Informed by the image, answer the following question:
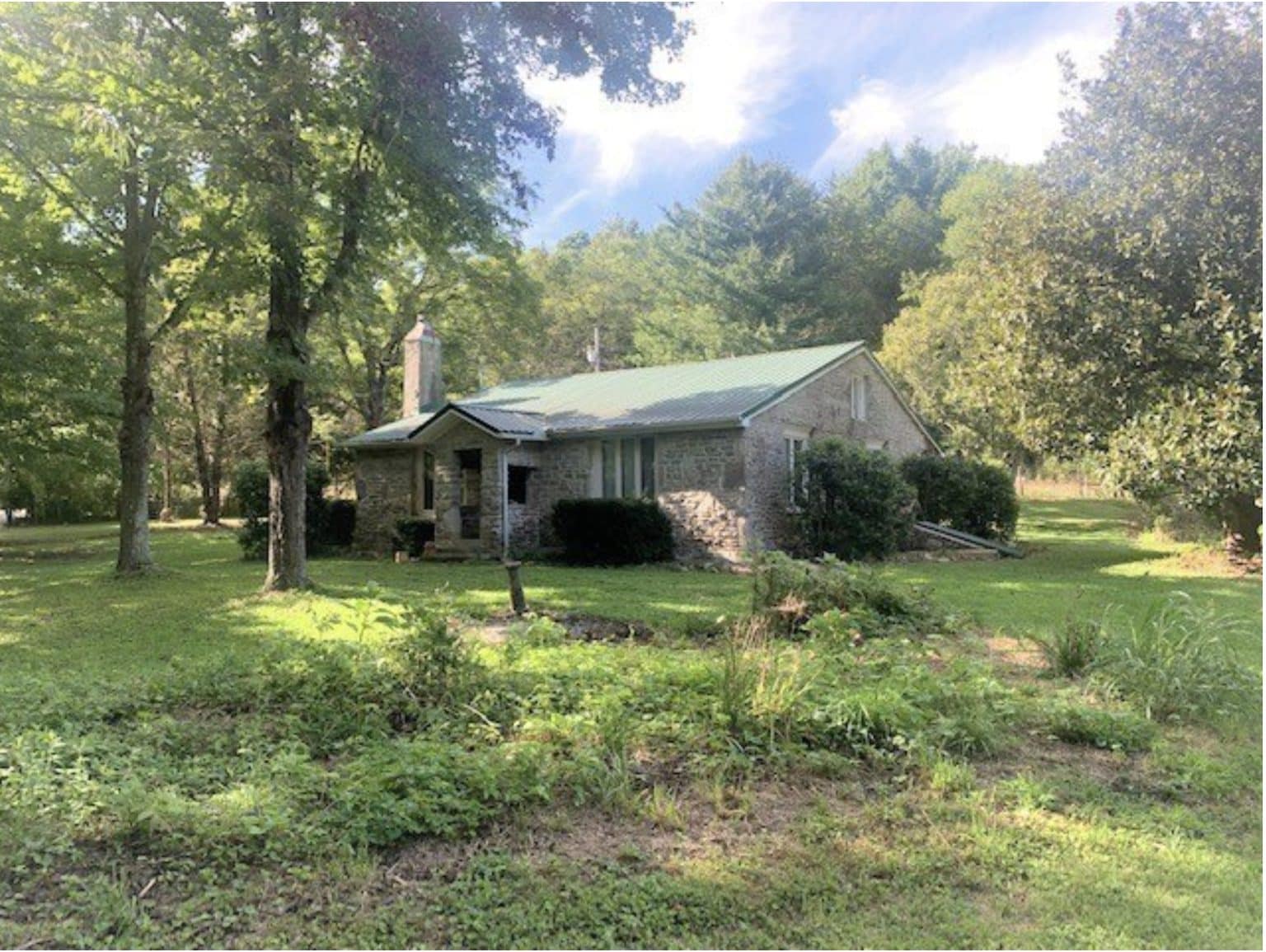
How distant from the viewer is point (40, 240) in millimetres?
14586

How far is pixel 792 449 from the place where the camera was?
17.1 m

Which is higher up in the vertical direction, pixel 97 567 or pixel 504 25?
pixel 504 25

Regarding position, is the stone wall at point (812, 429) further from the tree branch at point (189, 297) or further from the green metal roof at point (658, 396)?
the tree branch at point (189, 297)

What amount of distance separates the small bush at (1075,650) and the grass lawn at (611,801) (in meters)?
0.17

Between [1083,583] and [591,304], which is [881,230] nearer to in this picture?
[591,304]

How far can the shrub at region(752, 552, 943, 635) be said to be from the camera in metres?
7.75

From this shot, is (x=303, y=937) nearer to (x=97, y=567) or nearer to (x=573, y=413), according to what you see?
(x=573, y=413)

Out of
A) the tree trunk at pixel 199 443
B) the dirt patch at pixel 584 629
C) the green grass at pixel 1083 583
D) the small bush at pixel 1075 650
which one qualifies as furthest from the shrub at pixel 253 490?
the small bush at pixel 1075 650

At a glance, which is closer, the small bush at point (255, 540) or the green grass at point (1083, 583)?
the green grass at point (1083, 583)

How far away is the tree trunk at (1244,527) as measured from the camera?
1377 cm

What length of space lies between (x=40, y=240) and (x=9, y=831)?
49.8 feet

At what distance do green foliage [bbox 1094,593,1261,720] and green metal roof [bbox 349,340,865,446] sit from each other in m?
9.81

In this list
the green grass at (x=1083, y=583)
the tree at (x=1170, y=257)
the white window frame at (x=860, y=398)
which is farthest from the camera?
the white window frame at (x=860, y=398)

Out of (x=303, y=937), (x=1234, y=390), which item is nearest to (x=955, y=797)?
(x=303, y=937)
